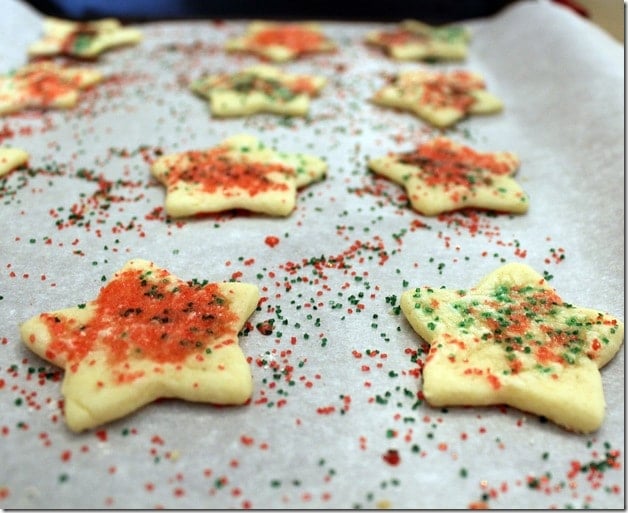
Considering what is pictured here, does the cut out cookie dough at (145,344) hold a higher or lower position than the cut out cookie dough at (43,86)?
higher

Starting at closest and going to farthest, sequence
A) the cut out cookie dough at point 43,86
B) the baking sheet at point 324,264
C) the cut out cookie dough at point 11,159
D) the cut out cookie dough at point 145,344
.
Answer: the baking sheet at point 324,264, the cut out cookie dough at point 145,344, the cut out cookie dough at point 11,159, the cut out cookie dough at point 43,86

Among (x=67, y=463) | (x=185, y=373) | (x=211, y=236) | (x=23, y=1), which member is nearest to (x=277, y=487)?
(x=185, y=373)

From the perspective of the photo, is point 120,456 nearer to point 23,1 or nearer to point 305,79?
point 305,79

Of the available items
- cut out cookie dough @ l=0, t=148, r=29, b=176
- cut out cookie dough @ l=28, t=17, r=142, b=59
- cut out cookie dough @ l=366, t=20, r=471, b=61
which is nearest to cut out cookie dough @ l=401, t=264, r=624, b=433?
cut out cookie dough @ l=0, t=148, r=29, b=176

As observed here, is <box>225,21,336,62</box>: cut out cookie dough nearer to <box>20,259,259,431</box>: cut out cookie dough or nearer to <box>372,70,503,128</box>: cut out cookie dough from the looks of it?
<box>372,70,503,128</box>: cut out cookie dough

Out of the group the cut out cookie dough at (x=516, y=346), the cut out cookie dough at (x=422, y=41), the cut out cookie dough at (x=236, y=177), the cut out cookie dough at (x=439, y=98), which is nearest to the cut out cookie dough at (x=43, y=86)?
the cut out cookie dough at (x=236, y=177)

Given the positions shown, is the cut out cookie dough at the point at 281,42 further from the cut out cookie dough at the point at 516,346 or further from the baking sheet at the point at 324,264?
the cut out cookie dough at the point at 516,346

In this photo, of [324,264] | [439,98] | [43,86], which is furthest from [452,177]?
[43,86]

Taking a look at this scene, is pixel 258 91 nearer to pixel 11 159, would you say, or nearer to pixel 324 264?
pixel 11 159
